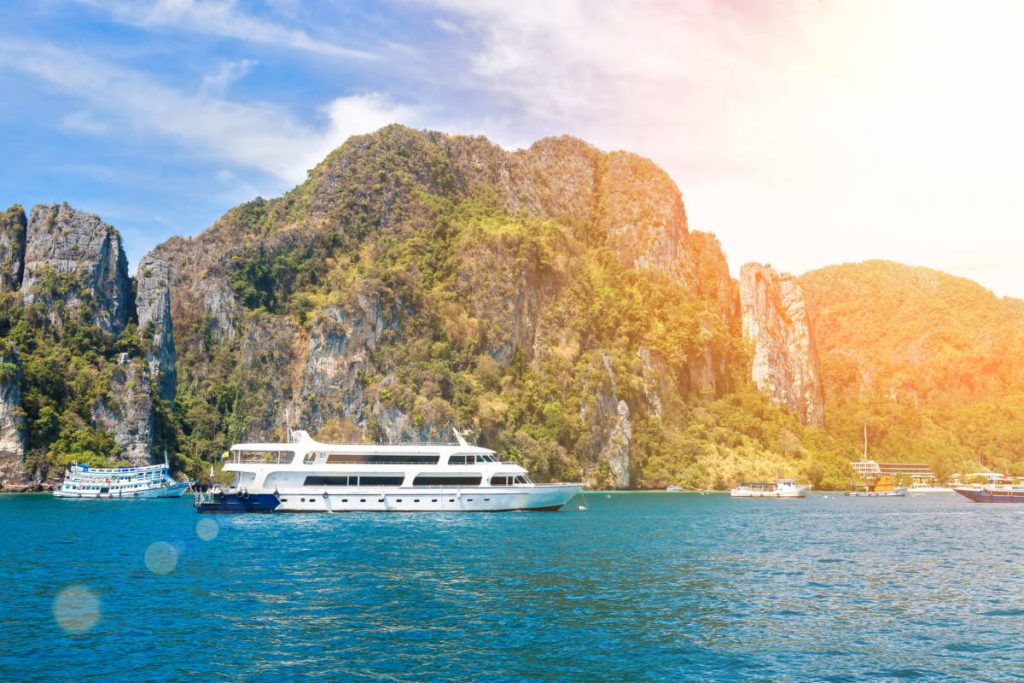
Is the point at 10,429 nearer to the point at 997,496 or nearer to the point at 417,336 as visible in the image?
the point at 417,336

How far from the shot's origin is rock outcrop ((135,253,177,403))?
15000 cm

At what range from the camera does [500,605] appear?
3494 centimetres

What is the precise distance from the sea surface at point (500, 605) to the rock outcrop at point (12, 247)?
10163 cm

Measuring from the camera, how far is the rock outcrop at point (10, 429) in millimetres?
119875

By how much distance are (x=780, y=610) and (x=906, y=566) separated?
19.0m

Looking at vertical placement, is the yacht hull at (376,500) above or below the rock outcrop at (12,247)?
below

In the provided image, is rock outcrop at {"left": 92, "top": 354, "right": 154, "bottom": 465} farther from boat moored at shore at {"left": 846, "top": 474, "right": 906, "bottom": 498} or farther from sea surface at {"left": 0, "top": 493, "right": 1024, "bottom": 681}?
boat moored at shore at {"left": 846, "top": 474, "right": 906, "bottom": 498}

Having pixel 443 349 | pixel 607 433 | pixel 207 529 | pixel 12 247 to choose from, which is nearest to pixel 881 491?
pixel 607 433

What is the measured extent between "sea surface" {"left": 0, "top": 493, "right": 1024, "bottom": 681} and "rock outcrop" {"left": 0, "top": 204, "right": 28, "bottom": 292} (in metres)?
102

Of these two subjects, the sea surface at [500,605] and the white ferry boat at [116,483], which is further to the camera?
the white ferry boat at [116,483]

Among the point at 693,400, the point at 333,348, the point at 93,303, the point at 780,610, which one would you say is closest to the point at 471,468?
the point at 780,610

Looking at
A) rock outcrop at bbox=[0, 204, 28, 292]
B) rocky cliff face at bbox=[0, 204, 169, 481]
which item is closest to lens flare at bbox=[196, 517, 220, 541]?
rocky cliff face at bbox=[0, 204, 169, 481]

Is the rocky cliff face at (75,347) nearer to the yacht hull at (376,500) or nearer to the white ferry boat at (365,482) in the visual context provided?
the white ferry boat at (365,482)

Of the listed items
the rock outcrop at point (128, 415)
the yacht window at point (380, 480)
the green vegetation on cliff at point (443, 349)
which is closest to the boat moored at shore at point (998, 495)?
the green vegetation on cliff at point (443, 349)
